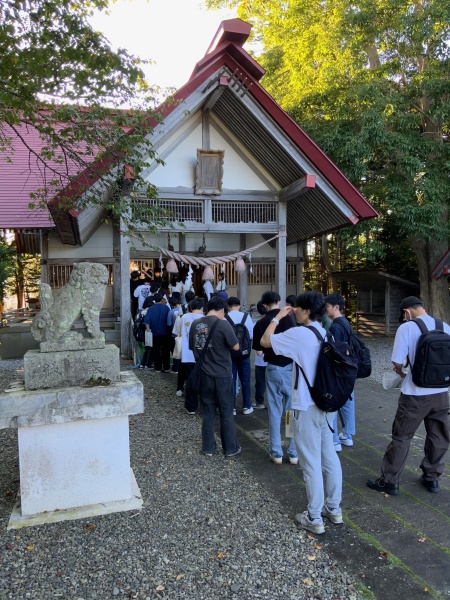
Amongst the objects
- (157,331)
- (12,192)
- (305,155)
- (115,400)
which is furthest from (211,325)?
(12,192)

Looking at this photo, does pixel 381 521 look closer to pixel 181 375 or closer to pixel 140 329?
pixel 181 375

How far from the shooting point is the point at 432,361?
13.1 feet

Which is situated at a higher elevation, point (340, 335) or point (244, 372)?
point (340, 335)

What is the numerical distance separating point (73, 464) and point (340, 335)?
303cm

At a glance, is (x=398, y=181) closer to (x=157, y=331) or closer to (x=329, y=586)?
(x=157, y=331)

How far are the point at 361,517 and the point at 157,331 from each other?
6.02 m

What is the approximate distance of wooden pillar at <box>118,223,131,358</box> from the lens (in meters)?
9.81

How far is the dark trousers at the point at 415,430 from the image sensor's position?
4109 millimetres

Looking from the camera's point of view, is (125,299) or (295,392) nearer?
(295,392)

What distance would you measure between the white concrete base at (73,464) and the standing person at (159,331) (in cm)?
509

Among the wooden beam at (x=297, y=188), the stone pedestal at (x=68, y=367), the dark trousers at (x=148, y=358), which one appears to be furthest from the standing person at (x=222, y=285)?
the stone pedestal at (x=68, y=367)

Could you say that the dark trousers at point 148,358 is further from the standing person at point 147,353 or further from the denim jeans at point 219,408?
the denim jeans at point 219,408

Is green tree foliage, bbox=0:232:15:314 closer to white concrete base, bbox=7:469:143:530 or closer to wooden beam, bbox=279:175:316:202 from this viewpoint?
wooden beam, bbox=279:175:316:202

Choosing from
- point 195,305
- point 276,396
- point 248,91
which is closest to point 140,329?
point 195,305
